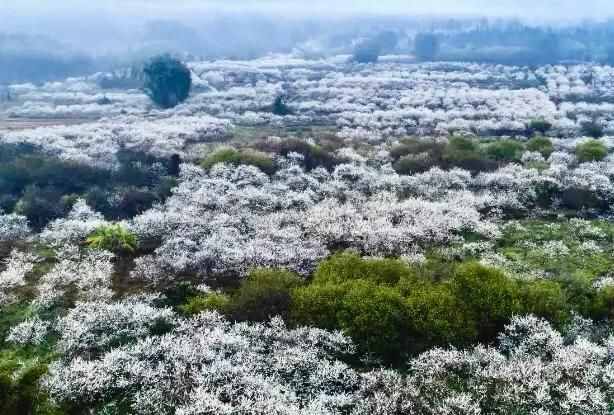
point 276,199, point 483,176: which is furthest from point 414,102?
point 276,199

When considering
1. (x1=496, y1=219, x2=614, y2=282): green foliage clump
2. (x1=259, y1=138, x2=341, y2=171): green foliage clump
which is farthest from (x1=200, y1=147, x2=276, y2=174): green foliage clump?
(x1=496, y1=219, x2=614, y2=282): green foliage clump

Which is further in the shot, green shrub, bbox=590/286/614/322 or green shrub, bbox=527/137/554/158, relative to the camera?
green shrub, bbox=527/137/554/158

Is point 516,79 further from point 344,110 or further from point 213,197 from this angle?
point 213,197

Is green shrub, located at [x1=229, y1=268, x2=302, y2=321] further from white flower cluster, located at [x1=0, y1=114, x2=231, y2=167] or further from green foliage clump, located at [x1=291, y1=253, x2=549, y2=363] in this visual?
white flower cluster, located at [x1=0, y1=114, x2=231, y2=167]

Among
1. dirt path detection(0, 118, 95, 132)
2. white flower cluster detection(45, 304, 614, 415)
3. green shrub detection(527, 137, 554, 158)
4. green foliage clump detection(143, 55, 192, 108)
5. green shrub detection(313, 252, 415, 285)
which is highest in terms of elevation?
green foliage clump detection(143, 55, 192, 108)

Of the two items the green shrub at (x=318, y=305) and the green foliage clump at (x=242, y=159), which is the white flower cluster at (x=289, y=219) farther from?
the green shrub at (x=318, y=305)

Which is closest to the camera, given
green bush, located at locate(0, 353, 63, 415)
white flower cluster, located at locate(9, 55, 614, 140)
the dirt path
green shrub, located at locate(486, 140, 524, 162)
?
green bush, located at locate(0, 353, 63, 415)
